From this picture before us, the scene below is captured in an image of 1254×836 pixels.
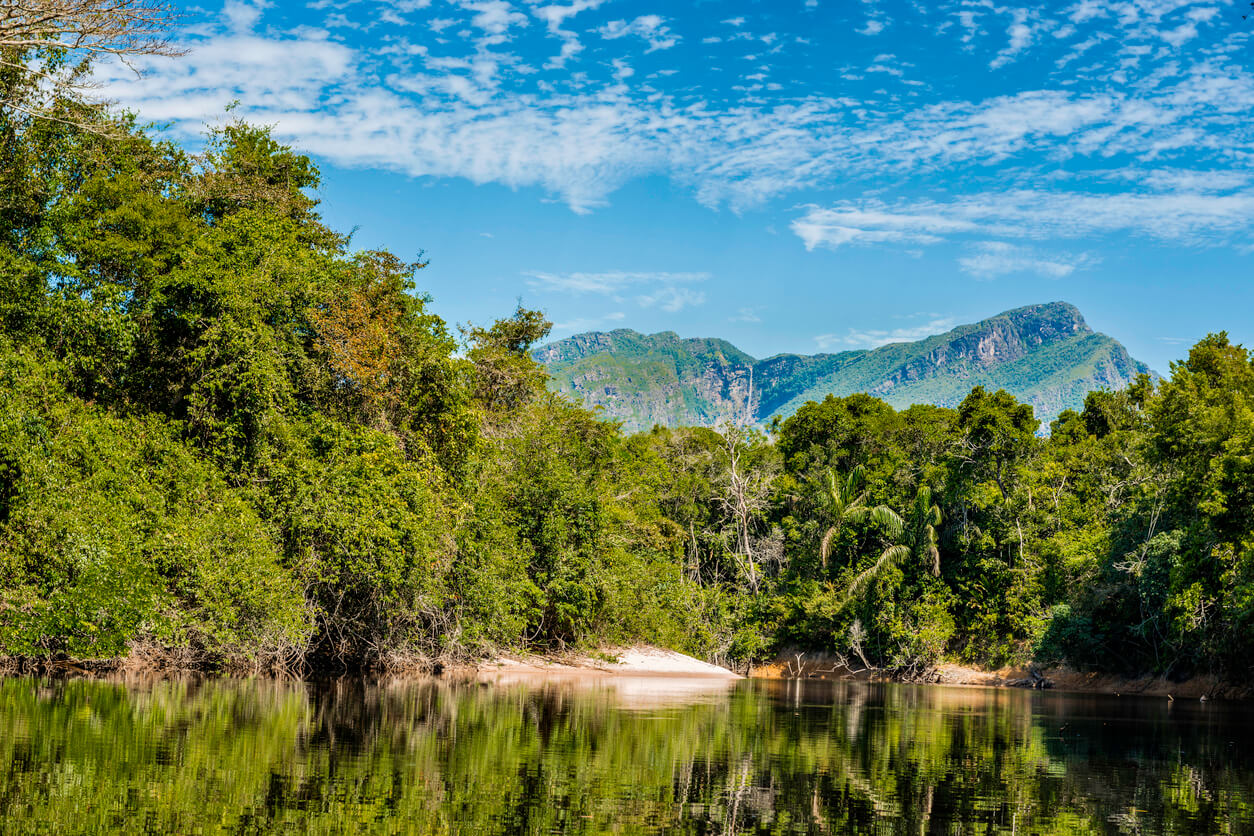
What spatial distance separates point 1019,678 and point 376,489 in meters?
33.8

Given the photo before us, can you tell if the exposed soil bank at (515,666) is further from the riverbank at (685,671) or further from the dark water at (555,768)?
the dark water at (555,768)

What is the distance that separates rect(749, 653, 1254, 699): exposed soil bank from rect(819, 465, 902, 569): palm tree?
536cm

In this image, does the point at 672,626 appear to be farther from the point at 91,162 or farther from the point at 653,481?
the point at 91,162

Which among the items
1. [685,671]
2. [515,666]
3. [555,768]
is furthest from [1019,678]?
[555,768]

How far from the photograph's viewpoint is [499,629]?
102ft

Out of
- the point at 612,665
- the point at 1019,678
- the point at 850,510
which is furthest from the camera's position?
the point at 850,510

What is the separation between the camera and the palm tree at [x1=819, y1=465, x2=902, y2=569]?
5059cm

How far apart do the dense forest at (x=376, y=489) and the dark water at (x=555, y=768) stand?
3.30m

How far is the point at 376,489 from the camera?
27281 mm

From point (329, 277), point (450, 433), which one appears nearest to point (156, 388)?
point (329, 277)

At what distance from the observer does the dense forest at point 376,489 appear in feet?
76.3

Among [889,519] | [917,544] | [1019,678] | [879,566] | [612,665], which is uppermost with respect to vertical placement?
[889,519]

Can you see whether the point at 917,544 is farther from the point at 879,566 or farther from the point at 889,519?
the point at 879,566

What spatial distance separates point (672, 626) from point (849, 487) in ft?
50.4
